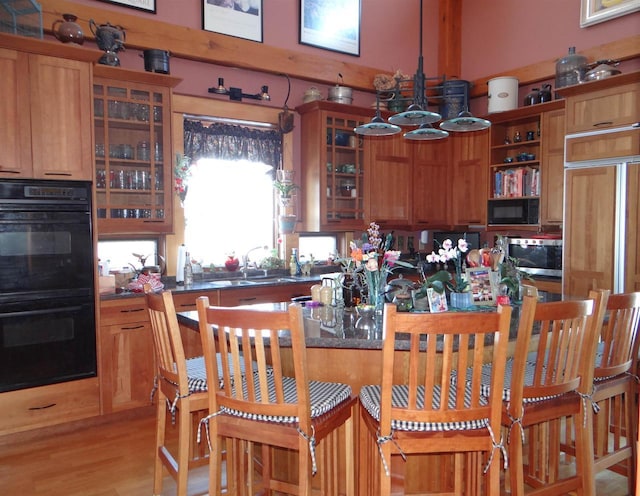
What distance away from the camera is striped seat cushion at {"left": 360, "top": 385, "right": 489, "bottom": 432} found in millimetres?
1719

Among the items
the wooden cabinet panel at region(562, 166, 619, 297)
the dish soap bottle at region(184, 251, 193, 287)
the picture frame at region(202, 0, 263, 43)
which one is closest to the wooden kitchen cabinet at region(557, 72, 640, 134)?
the wooden cabinet panel at region(562, 166, 619, 297)

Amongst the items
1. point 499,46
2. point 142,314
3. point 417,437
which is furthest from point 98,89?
point 499,46

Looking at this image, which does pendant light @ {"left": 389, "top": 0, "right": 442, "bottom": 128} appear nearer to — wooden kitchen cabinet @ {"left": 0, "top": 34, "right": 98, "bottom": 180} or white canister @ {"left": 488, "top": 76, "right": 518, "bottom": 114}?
wooden kitchen cabinet @ {"left": 0, "top": 34, "right": 98, "bottom": 180}

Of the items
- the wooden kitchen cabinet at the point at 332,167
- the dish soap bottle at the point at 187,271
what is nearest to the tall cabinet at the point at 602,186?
the wooden kitchen cabinet at the point at 332,167

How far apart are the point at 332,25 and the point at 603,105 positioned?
2.69 metres

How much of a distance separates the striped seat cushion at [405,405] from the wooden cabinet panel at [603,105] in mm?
2996

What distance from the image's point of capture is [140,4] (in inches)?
158

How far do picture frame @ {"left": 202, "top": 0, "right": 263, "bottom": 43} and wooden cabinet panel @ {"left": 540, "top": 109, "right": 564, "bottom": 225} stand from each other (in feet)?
9.39

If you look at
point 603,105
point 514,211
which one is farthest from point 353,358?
point 514,211

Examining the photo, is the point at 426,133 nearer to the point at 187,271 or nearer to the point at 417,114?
the point at 417,114

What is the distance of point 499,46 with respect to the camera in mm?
5406

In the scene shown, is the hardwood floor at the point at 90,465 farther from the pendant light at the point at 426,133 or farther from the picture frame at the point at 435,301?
the pendant light at the point at 426,133

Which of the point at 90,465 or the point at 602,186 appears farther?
the point at 602,186

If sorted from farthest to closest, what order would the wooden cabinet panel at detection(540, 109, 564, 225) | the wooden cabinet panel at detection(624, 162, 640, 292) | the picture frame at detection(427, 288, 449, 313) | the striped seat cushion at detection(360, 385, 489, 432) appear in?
the wooden cabinet panel at detection(540, 109, 564, 225) < the wooden cabinet panel at detection(624, 162, 640, 292) < the picture frame at detection(427, 288, 449, 313) < the striped seat cushion at detection(360, 385, 489, 432)
